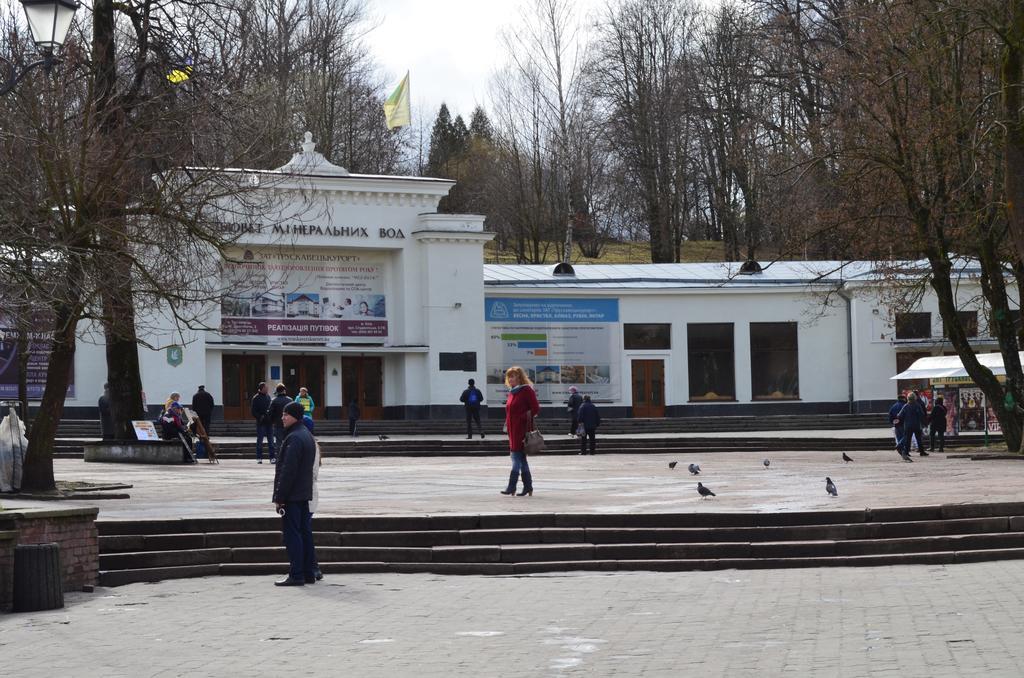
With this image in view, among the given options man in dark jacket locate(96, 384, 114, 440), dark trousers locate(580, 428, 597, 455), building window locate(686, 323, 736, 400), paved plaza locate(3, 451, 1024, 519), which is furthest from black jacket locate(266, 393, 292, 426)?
building window locate(686, 323, 736, 400)

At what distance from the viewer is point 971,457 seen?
1152 inches

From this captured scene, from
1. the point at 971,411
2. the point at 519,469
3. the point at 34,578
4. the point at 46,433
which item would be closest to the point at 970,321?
the point at 971,411

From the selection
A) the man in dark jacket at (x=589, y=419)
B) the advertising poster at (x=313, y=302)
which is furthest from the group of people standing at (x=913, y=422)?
the advertising poster at (x=313, y=302)

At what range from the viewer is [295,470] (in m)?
12.7

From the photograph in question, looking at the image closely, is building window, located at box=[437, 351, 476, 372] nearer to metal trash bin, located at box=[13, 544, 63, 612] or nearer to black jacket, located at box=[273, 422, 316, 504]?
black jacket, located at box=[273, 422, 316, 504]

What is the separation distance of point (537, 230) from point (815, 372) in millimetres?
25193

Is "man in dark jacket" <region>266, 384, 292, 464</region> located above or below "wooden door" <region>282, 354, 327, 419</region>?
below

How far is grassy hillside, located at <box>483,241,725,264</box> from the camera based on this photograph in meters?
71.9

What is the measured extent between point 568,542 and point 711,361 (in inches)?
1331

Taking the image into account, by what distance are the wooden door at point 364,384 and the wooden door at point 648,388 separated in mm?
9027

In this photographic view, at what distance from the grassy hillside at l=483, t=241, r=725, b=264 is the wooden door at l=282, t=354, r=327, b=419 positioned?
27977 mm

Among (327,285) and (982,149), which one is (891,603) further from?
(327,285)

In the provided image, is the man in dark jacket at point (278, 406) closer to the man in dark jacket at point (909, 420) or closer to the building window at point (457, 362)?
the man in dark jacket at point (909, 420)

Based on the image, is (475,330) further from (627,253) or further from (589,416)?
(627,253)
